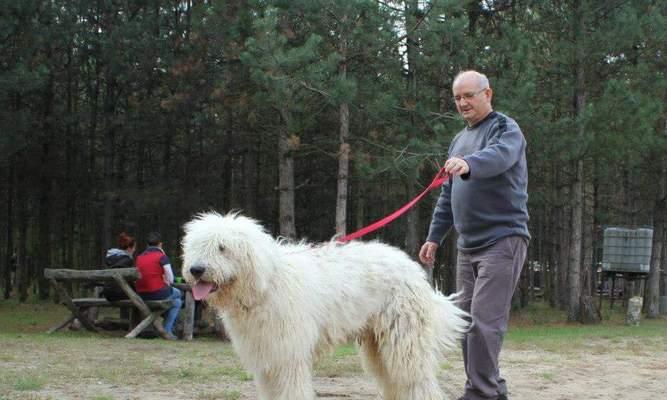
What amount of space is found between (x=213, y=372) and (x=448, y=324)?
11.1 feet

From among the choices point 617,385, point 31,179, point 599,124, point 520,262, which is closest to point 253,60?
point 599,124

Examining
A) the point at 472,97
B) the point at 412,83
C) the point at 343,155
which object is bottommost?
the point at 343,155

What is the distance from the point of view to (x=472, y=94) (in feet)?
16.4

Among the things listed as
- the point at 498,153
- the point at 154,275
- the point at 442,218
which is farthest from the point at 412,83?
the point at 498,153

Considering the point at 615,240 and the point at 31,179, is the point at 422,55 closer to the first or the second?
the point at 615,240

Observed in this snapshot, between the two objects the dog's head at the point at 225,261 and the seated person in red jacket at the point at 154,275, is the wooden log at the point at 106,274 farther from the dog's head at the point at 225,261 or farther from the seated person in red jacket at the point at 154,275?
the dog's head at the point at 225,261

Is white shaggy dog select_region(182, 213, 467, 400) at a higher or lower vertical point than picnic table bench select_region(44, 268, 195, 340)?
higher

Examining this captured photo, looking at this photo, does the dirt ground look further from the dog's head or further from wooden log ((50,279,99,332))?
the dog's head

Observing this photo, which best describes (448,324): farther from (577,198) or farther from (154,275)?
(577,198)

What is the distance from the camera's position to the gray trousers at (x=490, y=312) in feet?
15.9

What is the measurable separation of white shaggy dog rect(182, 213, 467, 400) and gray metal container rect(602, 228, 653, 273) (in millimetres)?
17735

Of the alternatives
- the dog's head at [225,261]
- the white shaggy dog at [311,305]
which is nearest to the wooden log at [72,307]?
the white shaggy dog at [311,305]

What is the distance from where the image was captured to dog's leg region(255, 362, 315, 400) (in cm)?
475

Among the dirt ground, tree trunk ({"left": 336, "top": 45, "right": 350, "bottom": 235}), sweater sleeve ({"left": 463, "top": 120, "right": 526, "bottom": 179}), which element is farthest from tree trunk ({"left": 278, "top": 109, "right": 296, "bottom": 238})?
sweater sleeve ({"left": 463, "top": 120, "right": 526, "bottom": 179})
